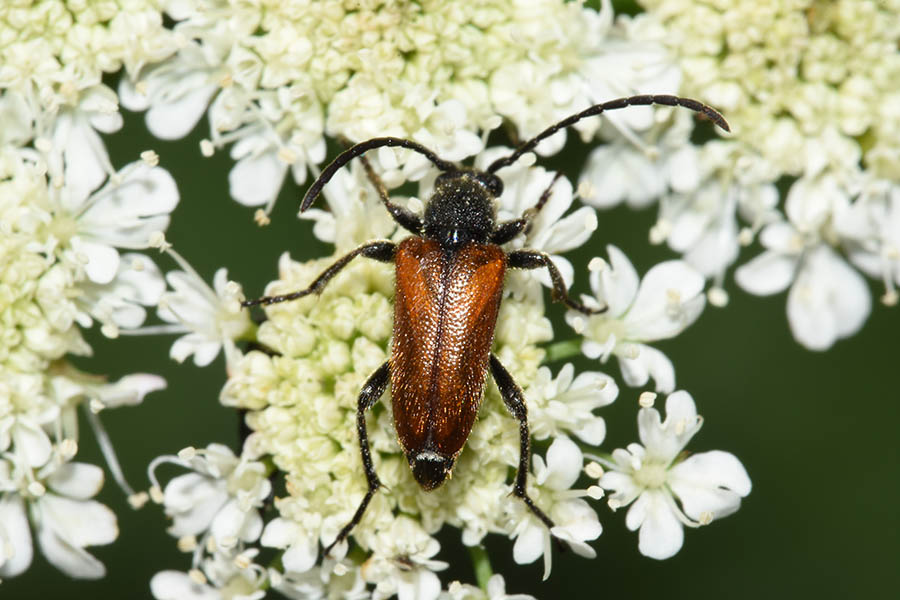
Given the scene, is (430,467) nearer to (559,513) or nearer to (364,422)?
(364,422)

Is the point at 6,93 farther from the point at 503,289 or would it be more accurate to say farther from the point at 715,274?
the point at 715,274

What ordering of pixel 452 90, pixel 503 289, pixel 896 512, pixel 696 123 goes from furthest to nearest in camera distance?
pixel 896 512 → pixel 696 123 → pixel 452 90 → pixel 503 289

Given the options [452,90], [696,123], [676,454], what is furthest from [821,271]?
[452,90]

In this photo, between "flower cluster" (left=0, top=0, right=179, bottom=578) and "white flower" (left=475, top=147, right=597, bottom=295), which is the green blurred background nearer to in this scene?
"flower cluster" (left=0, top=0, right=179, bottom=578)

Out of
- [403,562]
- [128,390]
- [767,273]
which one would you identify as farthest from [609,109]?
[128,390]

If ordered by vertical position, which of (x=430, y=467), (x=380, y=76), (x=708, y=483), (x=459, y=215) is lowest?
(x=708, y=483)

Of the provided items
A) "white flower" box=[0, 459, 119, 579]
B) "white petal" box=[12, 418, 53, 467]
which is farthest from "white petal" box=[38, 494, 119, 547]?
"white petal" box=[12, 418, 53, 467]

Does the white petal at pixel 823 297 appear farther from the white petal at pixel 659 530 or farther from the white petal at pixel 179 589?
the white petal at pixel 179 589
